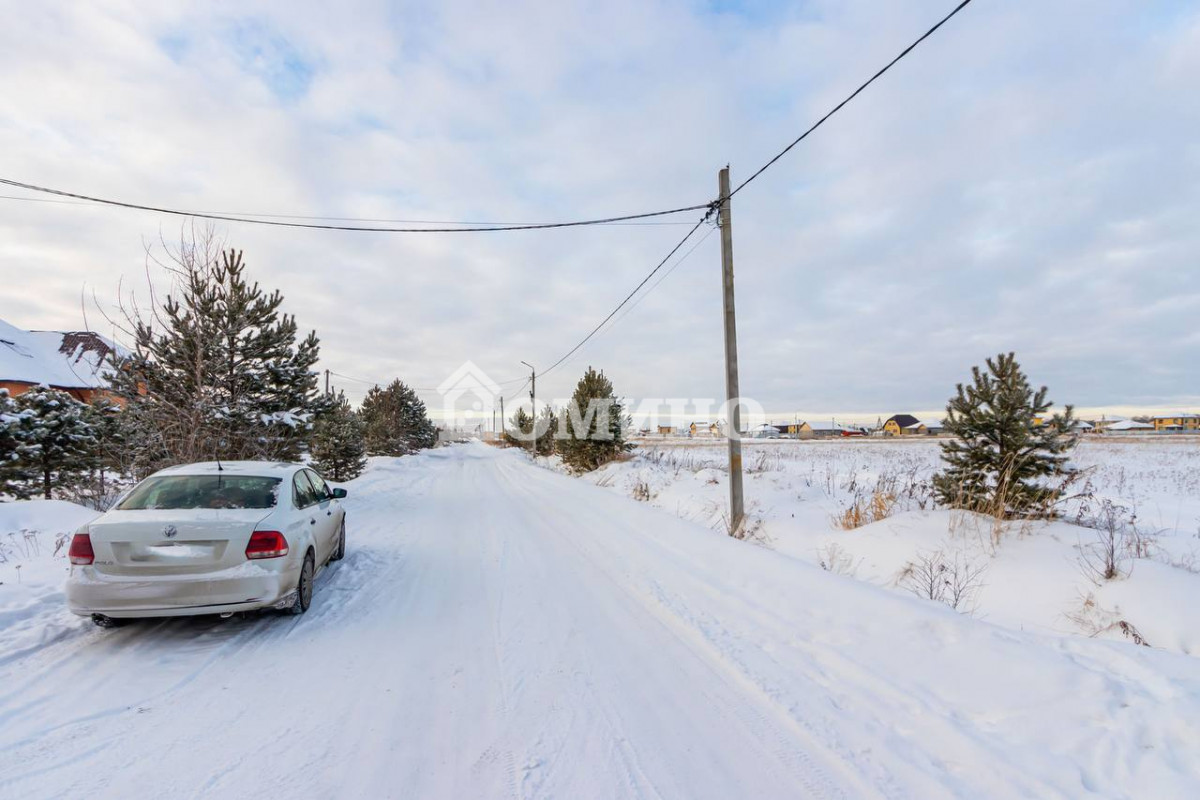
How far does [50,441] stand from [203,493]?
12.7 metres

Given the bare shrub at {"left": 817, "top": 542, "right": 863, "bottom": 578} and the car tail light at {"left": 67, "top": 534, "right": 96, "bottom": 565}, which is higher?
the car tail light at {"left": 67, "top": 534, "right": 96, "bottom": 565}

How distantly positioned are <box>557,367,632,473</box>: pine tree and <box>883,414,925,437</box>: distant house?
326ft

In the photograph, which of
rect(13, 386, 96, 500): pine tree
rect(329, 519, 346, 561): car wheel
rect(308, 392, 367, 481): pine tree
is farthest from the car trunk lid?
rect(308, 392, 367, 481): pine tree

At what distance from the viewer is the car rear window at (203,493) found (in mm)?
4789

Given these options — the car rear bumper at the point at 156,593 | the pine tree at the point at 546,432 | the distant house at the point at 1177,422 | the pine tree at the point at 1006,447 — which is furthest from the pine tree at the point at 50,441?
the distant house at the point at 1177,422

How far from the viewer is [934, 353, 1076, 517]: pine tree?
7.60m

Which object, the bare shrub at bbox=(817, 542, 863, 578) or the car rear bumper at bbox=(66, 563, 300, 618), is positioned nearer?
the car rear bumper at bbox=(66, 563, 300, 618)

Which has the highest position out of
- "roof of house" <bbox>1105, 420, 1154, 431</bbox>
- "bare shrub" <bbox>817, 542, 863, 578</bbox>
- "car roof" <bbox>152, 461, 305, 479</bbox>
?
"roof of house" <bbox>1105, 420, 1154, 431</bbox>

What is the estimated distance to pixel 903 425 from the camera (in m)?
114

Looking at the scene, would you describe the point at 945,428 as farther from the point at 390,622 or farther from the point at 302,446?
the point at 302,446

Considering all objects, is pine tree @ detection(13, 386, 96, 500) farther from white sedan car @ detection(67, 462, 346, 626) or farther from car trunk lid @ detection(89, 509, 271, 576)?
car trunk lid @ detection(89, 509, 271, 576)

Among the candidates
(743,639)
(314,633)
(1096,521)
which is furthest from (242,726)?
(1096,521)

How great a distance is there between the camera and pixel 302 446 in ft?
42.3

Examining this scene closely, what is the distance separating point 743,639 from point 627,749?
1930mm
